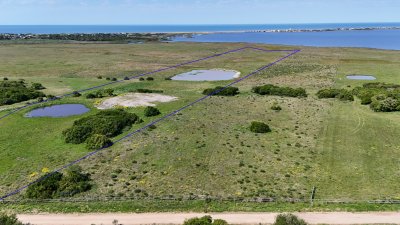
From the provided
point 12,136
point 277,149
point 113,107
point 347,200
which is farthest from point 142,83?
point 347,200

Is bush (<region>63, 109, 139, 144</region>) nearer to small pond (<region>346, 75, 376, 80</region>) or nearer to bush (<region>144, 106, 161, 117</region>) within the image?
bush (<region>144, 106, 161, 117</region>)

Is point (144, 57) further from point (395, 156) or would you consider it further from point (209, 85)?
point (395, 156)

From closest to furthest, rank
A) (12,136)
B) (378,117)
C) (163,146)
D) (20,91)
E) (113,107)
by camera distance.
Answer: (163,146)
(12,136)
(378,117)
(113,107)
(20,91)

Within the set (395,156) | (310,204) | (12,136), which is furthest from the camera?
(12,136)

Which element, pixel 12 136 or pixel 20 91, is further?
Answer: pixel 20 91

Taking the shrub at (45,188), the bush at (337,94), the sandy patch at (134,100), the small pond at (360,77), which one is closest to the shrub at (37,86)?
the sandy patch at (134,100)

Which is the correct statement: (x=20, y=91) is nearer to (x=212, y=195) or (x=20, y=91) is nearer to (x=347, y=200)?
(x=212, y=195)

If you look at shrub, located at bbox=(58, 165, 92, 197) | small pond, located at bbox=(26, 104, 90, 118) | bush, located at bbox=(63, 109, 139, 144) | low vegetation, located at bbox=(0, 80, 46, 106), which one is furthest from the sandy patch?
shrub, located at bbox=(58, 165, 92, 197)
